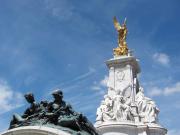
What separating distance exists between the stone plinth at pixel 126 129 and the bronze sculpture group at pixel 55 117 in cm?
2296

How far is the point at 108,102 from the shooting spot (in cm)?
3522

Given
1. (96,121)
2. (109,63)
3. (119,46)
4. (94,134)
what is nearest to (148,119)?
→ (96,121)

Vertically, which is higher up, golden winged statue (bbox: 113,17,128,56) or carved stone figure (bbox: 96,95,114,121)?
golden winged statue (bbox: 113,17,128,56)

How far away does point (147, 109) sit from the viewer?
1395 inches

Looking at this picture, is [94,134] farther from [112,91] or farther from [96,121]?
[112,91]

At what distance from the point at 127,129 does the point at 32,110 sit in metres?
23.7

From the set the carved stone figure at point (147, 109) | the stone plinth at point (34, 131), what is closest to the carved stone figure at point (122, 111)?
the carved stone figure at point (147, 109)

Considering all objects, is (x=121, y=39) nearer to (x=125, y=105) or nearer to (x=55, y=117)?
(x=125, y=105)

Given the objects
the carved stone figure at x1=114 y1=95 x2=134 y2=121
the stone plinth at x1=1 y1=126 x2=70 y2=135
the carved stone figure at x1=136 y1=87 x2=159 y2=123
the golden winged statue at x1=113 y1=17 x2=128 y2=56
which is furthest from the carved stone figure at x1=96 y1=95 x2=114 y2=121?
the stone plinth at x1=1 y1=126 x2=70 y2=135

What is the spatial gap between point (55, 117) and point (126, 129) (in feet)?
79.2

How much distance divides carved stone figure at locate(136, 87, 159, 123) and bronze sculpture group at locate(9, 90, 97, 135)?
2567cm

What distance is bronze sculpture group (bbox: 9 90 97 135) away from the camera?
29.5ft

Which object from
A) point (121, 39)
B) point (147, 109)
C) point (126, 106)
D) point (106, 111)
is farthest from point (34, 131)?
point (121, 39)

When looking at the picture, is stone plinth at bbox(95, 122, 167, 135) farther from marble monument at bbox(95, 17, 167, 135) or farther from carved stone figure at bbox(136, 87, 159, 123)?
carved stone figure at bbox(136, 87, 159, 123)
